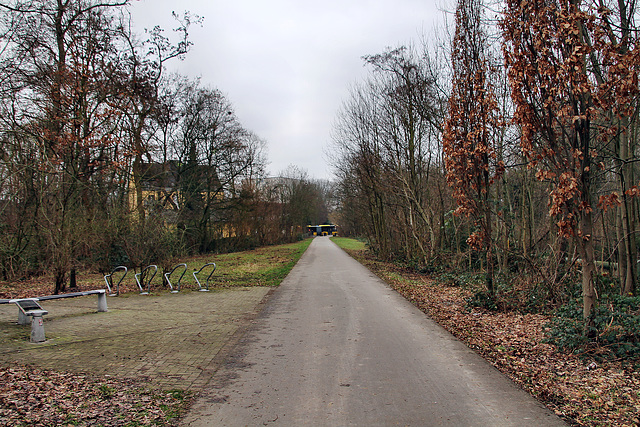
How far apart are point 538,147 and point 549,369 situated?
158 inches

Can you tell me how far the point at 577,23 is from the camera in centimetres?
617

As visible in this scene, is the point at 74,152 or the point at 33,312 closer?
the point at 33,312

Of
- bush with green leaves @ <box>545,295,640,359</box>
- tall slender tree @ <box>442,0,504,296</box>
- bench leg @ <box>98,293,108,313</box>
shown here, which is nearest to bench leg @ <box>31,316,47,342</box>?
bench leg @ <box>98,293,108,313</box>

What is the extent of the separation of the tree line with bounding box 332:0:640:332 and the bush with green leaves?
0.21m

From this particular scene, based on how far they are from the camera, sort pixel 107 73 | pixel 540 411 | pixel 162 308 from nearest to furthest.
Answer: pixel 540 411
pixel 162 308
pixel 107 73

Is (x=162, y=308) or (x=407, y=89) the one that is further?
(x=407, y=89)

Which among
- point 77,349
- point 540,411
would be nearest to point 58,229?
point 77,349

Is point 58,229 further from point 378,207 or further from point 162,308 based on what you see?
point 378,207

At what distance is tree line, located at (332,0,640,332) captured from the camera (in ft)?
20.3

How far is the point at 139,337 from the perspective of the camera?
7.23 metres

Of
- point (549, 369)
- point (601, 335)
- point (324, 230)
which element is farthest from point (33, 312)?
point (324, 230)

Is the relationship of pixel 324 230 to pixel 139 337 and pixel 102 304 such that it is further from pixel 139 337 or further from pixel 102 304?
pixel 139 337

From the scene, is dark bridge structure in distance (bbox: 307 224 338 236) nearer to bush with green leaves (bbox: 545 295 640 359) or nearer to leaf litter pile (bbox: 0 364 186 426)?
bush with green leaves (bbox: 545 295 640 359)

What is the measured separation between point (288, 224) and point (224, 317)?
176 ft
